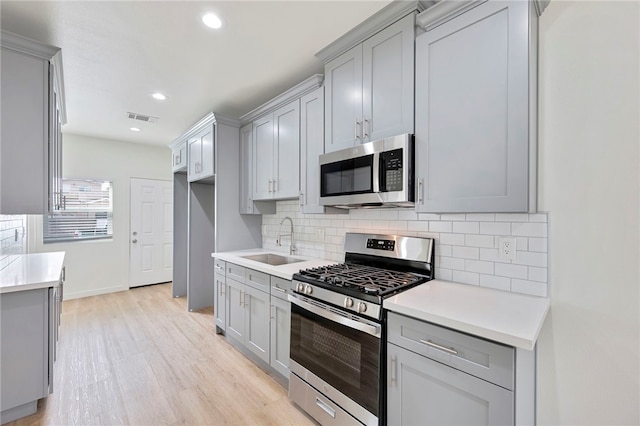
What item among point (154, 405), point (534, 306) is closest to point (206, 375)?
point (154, 405)

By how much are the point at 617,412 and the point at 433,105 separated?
5.70 ft

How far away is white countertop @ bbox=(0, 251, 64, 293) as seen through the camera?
185cm

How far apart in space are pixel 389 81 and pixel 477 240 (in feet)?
3.78

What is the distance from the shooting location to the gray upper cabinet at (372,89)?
1811 millimetres

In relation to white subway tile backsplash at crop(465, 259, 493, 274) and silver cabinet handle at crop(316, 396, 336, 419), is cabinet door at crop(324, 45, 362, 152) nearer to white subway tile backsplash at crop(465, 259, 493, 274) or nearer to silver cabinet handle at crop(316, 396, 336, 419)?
white subway tile backsplash at crop(465, 259, 493, 274)

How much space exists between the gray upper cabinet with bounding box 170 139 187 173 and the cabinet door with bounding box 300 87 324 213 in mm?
2326

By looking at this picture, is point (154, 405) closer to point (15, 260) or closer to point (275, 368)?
point (275, 368)

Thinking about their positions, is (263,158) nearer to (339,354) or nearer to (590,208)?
(339,354)

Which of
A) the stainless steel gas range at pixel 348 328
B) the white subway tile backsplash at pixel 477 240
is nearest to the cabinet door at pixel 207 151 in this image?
the white subway tile backsplash at pixel 477 240

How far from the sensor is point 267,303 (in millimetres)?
2453

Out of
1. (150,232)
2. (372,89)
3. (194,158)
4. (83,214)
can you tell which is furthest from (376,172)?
(83,214)

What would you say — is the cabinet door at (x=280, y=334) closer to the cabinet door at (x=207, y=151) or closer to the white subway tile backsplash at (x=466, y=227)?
the white subway tile backsplash at (x=466, y=227)

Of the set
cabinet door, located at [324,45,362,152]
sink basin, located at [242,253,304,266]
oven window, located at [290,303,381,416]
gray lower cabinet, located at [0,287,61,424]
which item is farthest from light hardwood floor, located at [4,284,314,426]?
cabinet door, located at [324,45,362,152]

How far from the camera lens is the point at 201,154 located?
3.71m
